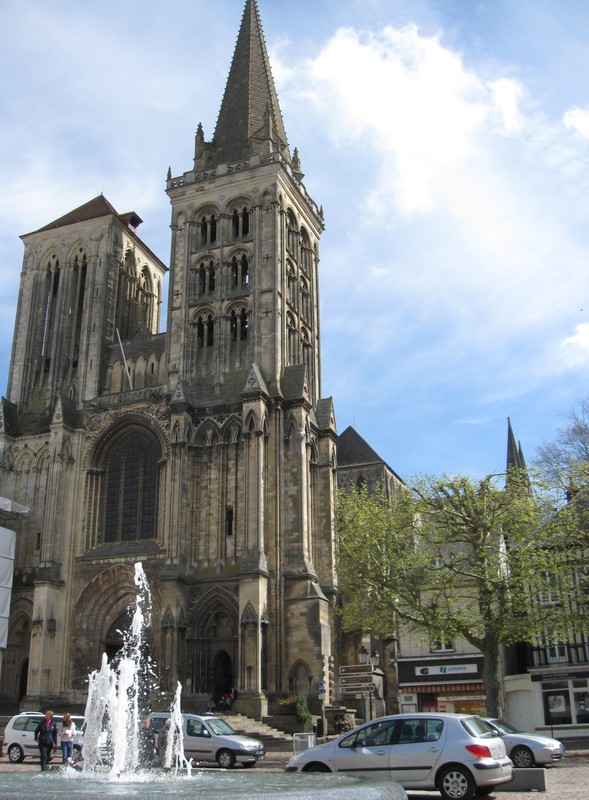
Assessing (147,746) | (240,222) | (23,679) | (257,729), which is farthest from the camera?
(240,222)

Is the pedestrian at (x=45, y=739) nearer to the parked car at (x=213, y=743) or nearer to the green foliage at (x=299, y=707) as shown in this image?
Answer: the parked car at (x=213, y=743)

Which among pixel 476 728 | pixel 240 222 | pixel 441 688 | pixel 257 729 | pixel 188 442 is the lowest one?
pixel 257 729

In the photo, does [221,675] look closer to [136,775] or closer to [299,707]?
[299,707]

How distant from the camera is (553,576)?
24.5 m

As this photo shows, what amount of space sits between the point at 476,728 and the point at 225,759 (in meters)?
9.21

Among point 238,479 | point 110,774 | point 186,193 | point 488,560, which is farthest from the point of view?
point 186,193

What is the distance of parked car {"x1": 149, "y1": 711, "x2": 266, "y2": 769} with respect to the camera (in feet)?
66.6

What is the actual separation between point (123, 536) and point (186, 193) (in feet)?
57.5

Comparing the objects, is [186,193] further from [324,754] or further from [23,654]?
[324,754]

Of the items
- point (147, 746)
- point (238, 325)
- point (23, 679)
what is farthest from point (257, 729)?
point (238, 325)

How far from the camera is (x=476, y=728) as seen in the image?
43.2 feet

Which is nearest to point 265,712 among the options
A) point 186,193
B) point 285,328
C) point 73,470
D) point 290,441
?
point 290,441

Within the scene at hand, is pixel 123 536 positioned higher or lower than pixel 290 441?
lower

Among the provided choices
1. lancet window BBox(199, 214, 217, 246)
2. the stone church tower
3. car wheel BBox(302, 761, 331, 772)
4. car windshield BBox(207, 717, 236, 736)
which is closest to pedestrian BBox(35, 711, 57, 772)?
car windshield BBox(207, 717, 236, 736)
